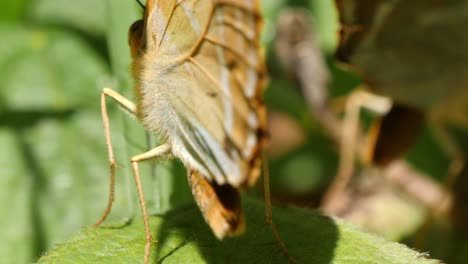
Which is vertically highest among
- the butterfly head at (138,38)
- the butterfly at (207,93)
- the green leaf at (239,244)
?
the butterfly head at (138,38)

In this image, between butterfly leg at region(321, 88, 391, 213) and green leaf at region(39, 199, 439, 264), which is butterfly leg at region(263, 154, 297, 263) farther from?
butterfly leg at region(321, 88, 391, 213)

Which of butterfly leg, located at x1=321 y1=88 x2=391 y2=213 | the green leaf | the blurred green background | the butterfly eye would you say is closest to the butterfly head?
the butterfly eye

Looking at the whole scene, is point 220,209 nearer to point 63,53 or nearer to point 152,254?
point 152,254

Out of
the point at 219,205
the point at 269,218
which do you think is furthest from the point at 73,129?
the point at 219,205

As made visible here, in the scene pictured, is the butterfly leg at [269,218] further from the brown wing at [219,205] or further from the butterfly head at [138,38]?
the butterfly head at [138,38]

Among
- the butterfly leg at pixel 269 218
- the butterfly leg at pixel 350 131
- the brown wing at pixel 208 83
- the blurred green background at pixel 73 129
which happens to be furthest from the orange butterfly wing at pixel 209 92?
the butterfly leg at pixel 350 131

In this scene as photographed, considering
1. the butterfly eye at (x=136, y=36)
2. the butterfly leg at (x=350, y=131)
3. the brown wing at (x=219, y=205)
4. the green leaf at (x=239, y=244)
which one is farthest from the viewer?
the butterfly leg at (x=350, y=131)

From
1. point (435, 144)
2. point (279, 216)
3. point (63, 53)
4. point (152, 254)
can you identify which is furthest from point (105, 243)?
point (435, 144)
